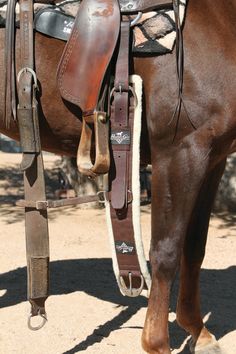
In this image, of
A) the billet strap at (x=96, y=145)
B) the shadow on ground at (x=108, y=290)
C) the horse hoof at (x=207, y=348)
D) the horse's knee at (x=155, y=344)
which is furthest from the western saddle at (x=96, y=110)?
the shadow on ground at (x=108, y=290)

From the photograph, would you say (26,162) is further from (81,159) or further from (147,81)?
(147,81)

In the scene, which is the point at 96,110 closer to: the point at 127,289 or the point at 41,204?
the point at 41,204

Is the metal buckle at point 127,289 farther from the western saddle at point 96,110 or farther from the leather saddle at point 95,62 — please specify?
the leather saddle at point 95,62

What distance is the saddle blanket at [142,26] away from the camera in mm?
2771

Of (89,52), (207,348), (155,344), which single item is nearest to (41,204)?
(89,52)

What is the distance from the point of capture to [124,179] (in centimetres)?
287

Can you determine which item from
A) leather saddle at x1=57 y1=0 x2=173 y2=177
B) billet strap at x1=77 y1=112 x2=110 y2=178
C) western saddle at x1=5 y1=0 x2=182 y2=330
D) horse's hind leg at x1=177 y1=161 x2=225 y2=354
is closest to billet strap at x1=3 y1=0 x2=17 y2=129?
western saddle at x1=5 y1=0 x2=182 y2=330

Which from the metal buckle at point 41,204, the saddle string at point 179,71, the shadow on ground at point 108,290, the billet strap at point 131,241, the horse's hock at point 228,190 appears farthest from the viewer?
the horse's hock at point 228,190

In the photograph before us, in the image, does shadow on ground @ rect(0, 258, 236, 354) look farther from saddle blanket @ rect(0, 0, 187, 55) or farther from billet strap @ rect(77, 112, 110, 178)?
saddle blanket @ rect(0, 0, 187, 55)

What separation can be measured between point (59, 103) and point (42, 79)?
14 cm

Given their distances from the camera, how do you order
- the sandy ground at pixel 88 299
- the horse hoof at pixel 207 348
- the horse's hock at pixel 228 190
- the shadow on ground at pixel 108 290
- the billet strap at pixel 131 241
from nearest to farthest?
the billet strap at pixel 131 241 < the horse hoof at pixel 207 348 < the sandy ground at pixel 88 299 < the shadow on ground at pixel 108 290 < the horse's hock at pixel 228 190

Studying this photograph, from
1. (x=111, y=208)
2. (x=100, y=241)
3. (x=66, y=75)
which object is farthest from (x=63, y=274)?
(x=66, y=75)

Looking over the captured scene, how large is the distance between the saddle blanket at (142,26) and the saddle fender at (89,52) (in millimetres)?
84

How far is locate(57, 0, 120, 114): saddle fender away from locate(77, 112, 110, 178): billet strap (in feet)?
0.19
